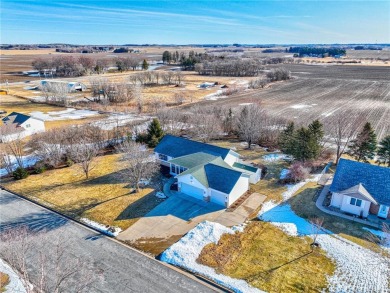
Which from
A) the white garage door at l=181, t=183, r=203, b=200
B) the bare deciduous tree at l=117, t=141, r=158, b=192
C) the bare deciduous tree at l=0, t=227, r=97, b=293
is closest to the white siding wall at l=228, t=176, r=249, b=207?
the white garage door at l=181, t=183, r=203, b=200

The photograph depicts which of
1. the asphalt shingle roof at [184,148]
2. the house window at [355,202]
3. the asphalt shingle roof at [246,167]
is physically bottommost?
the house window at [355,202]

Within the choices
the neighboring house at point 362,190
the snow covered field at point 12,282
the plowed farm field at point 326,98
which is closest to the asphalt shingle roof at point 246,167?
the neighboring house at point 362,190

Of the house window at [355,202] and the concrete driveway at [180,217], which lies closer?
the concrete driveway at [180,217]

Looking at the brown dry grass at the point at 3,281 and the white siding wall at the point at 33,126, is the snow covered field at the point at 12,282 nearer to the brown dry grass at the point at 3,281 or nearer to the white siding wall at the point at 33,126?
the brown dry grass at the point at 3,281

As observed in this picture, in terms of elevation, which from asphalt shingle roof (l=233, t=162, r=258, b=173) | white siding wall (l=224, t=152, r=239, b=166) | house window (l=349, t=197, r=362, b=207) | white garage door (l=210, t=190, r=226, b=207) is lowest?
white garage door (l=210, t=190, r=226, b=207)

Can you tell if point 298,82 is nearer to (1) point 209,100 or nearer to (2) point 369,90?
(2) point 369,90

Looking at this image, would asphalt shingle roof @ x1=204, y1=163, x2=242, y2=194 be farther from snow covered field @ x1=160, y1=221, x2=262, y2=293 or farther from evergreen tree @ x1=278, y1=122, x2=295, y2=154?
evergreen tree @ x1=278, y1=122, x2=295, y2=154

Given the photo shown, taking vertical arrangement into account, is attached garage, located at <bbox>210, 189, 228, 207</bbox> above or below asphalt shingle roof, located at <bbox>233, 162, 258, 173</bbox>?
below
